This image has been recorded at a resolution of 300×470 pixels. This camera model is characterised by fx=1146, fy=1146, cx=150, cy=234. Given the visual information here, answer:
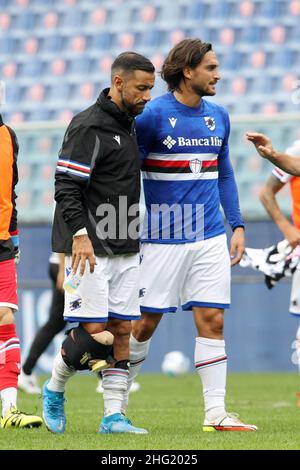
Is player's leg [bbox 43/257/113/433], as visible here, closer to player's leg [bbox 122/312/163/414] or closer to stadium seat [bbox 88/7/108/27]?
player's leg [bbox 122/312/163/414]

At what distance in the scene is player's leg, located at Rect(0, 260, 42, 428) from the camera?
6.41m

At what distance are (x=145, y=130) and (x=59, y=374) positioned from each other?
144cm

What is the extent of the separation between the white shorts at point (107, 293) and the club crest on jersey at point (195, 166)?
62 cm

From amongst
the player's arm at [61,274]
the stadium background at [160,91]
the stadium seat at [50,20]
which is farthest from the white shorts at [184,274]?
the stadium seat at [50,20]

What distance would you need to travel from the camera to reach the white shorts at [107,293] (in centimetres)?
600

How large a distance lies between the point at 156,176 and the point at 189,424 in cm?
155

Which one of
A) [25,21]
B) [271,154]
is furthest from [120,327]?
[25,21]

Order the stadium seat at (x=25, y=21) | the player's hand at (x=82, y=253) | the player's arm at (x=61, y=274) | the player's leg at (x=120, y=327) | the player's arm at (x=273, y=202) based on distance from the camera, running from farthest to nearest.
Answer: the stadium seat at (x=25, y=21)
the player's arm at (x=61, y=274)
the player's arm at (x=273, y=202)
the player's leg at (x=120, y=327)
the player's hand at (x=82, y=253)

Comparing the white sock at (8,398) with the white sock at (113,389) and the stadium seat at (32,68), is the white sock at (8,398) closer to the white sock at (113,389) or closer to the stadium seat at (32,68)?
the white sock at (113,389)

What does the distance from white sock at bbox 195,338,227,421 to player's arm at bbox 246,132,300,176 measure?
1059mm

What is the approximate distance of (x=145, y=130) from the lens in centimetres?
646

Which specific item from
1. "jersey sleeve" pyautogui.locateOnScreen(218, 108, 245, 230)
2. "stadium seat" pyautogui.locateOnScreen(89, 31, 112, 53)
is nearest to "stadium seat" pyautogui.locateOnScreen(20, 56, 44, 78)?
"stadium seat" pyautogui.locateOnScreen(89, 31, 112, 53)

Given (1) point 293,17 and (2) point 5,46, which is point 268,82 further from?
(2) point 5,46
